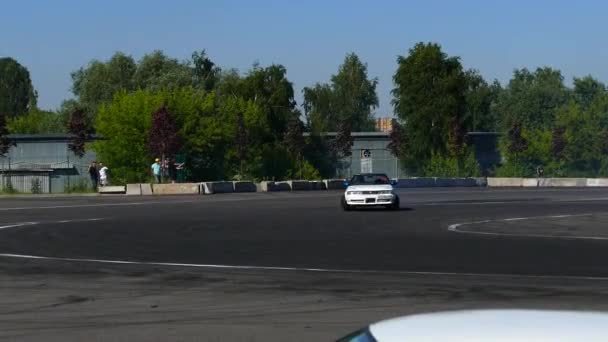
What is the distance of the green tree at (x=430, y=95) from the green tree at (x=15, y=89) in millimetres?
78828

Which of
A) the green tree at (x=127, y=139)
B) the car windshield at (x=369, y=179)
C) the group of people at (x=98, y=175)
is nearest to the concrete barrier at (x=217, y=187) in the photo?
the group of people at (x=98, y=175)

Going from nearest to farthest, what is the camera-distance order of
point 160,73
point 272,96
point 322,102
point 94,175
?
point 94,175, point 272,96, point 160,73, point 322,102

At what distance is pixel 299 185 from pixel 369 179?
20.1 m

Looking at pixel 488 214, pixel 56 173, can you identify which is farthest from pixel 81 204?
pixel 56 173

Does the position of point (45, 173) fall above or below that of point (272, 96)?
below

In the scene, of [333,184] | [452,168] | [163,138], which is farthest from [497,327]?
[452,168]

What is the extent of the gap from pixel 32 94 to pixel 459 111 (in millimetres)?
87570

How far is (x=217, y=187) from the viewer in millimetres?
50344

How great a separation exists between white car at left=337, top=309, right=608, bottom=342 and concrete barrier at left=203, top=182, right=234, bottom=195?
150ft

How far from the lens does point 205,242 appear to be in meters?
21.3

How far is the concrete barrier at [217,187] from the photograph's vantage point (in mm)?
49406

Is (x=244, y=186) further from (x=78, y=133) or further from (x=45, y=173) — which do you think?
(x=45, y=173)

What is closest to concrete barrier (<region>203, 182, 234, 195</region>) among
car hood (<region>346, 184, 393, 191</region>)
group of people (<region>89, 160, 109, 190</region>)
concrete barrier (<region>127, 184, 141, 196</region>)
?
concrete barrier (<region>127, 184, 141, 196</region>)

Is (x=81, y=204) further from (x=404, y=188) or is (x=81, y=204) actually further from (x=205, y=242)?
(x=404, y=188)
